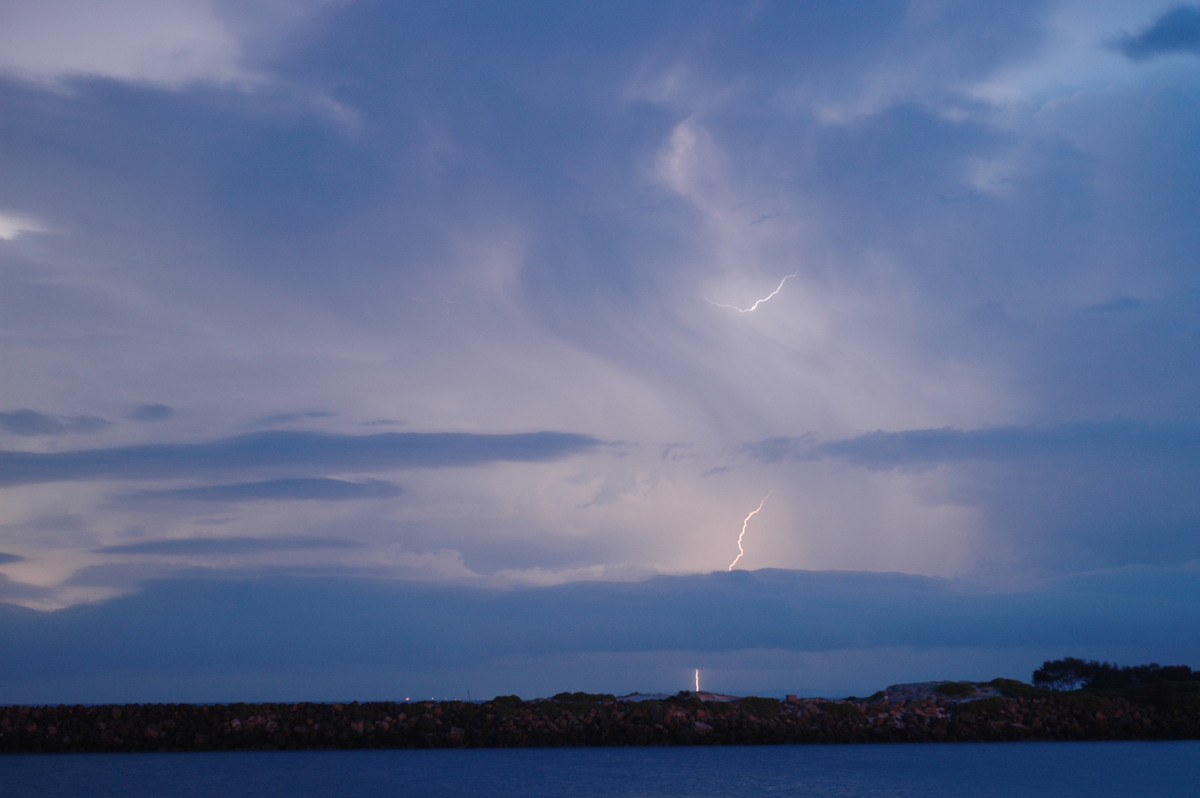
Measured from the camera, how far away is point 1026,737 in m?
64.9

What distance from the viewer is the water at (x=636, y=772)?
139ft

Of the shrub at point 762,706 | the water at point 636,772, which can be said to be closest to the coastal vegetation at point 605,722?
the shrub at point 762,706

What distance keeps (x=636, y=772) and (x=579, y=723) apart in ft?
49.1

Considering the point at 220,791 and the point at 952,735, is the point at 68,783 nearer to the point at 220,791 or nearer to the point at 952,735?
A: the point at 220,791

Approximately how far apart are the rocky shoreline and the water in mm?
1790

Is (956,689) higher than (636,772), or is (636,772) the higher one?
(956,689)

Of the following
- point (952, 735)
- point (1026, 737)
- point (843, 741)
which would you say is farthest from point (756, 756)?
point (1026, 737)

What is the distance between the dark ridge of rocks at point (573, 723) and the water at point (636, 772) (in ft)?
5.79

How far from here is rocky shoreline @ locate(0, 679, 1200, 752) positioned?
6016 centimetres

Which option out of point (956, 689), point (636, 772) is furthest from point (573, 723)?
point (956, 689)

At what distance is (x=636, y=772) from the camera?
4856 cm

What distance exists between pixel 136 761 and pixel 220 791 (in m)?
14.3

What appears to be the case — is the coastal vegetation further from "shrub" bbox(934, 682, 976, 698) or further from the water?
the water

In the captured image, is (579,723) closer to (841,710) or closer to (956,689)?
(841,710)
